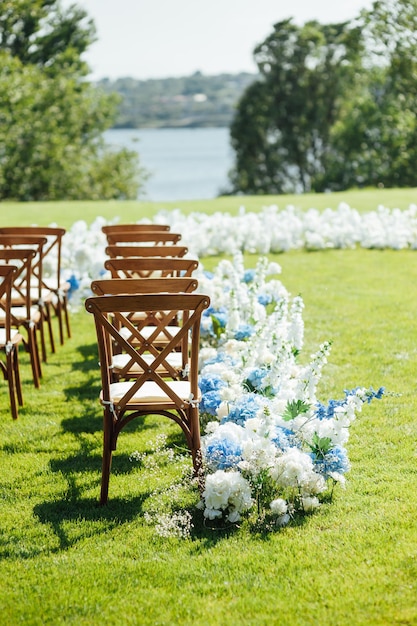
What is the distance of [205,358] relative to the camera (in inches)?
265

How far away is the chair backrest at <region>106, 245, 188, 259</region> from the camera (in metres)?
6.52

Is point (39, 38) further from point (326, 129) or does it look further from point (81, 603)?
point (81, 603)

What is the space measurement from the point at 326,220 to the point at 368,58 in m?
31.3

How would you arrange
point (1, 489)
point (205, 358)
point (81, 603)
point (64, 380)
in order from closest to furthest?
point (81, 603) < point (1, 489) < point (205, 358) < point (64, 380)

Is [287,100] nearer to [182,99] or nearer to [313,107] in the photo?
[313,107]

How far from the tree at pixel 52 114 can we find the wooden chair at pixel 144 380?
98.9ft

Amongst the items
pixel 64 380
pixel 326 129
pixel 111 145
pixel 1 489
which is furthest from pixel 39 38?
pixel 1 489

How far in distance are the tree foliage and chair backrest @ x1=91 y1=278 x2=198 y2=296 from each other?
123ft

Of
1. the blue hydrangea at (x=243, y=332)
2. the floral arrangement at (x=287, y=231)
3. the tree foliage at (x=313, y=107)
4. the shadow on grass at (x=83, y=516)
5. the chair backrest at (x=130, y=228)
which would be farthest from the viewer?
the tree foliage at (x=313, y=107)

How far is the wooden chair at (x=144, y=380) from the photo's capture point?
446cm

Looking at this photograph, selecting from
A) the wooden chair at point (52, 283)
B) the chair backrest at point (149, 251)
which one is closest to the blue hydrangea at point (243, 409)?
the chair backrest at point (149, 251)

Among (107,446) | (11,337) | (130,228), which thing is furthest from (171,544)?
(130,228)

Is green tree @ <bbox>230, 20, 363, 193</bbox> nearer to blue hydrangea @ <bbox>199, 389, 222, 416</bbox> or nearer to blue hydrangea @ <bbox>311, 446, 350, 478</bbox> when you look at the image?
blue hydrangea @ <bbox>199, 389, 222, 416</bbox>

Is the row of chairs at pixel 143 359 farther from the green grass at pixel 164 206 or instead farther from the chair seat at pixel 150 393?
the green grass at pixel 164 206
